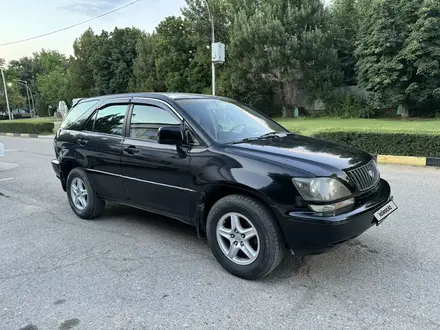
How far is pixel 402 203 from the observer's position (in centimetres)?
517

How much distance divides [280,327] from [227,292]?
0.60 metres

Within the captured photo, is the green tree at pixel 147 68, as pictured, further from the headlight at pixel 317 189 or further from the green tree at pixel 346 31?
the headlight at pixel 317 189

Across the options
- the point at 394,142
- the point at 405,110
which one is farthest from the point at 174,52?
the point at 394,142

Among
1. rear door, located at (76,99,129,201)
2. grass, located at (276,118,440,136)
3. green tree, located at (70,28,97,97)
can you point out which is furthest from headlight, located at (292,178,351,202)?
green tree, located at (70,28,97,97)

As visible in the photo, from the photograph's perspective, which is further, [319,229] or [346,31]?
[346,31]

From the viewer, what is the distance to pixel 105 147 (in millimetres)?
4246

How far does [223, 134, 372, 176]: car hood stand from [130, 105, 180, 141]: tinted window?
0.88m

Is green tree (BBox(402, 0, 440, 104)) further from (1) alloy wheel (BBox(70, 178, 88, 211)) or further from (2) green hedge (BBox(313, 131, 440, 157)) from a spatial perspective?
(1) alloy wheel (BBox(70, 178, 88, 211))

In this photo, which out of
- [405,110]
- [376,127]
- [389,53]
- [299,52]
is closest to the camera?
[376,127]

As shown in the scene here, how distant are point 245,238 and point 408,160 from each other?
6.92 metres

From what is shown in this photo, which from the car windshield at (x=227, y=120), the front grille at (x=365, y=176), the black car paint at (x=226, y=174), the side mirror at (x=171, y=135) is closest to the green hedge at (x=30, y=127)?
the black car paint at (x=226, y=174)

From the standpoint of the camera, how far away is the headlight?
2.74 m

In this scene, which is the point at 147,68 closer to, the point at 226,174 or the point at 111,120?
the point at 111,120

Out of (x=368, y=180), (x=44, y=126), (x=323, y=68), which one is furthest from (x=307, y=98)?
(x=368, y=180)
